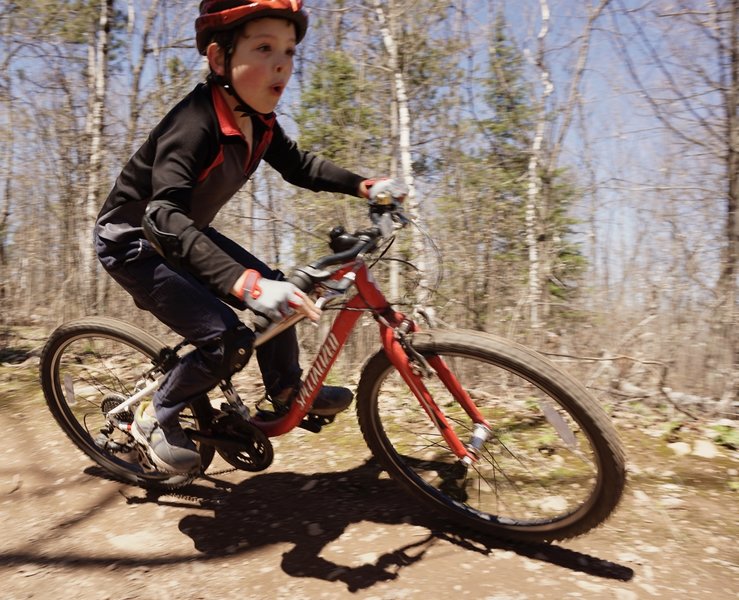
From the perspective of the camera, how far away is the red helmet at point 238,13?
207 centimetres

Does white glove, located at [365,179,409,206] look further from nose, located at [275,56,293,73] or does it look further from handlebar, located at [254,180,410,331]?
nose, located at [275,56,293,73]

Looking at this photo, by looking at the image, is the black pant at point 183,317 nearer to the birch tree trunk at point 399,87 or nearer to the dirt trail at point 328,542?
the dirt trail at point 328,542

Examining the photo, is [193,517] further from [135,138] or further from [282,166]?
[135,138]

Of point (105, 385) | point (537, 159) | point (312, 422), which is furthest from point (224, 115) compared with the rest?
point (537, 159)

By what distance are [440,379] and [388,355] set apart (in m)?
0.25

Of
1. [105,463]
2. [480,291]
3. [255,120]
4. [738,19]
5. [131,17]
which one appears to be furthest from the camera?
[131,17]

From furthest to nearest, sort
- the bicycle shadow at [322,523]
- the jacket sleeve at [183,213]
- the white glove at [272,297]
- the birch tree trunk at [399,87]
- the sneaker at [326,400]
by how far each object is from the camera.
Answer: the birch tree trunk at [399,87] < the sneaker at [326,400] < the bicycle shadow at [322,523] < the jacket sleeve at [183,213] < the white glove at [272,297]

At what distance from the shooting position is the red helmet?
6.81 ft

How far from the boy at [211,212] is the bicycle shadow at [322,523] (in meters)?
0.40

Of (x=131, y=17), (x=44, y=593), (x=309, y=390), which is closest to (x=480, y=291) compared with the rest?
(x=309, y=390)

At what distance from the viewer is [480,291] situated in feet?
19.4

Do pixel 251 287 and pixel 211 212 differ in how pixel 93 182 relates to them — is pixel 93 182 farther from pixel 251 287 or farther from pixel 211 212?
pixel 251 287

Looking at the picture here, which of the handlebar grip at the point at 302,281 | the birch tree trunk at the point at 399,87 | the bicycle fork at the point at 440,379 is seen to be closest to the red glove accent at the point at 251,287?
the handlebar grip at the point at 302,281

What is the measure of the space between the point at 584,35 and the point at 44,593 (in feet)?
27.0
